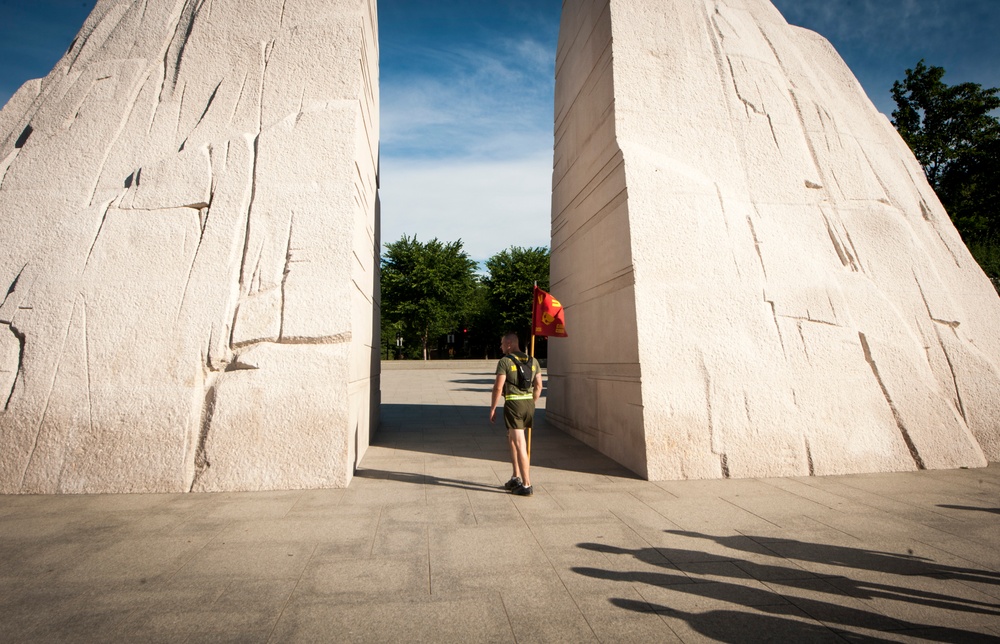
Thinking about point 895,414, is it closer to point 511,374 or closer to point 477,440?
point 511,374

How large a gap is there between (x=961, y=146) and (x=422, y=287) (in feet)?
98.4

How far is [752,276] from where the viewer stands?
6.50 m

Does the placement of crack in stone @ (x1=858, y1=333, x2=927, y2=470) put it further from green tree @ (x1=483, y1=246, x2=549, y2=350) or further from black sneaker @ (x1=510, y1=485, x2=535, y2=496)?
green tree @ (x1=483, y1=246, x2=549, y2=350)

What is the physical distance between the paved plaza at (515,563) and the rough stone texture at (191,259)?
23.3 inches

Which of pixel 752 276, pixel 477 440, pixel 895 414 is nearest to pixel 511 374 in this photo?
pixel 477 440

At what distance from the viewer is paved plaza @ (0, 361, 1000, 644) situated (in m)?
2.69

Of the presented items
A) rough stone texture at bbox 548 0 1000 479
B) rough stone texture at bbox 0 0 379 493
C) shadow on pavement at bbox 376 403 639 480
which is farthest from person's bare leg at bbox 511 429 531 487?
rough stone texture at bbox 0 0 379 493

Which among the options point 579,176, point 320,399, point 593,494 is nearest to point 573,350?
point 579,176

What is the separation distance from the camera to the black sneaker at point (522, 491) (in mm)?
5209

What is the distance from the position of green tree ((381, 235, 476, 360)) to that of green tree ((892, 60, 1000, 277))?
89.1 feet

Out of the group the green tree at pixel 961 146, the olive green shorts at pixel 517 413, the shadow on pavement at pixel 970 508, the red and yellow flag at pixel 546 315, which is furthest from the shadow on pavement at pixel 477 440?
the green tree at pixel 961 146

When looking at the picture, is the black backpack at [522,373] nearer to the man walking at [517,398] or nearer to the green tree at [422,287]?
the man walking at [517,398]

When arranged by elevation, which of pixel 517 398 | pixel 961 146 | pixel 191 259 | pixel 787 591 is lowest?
pixel 787 591

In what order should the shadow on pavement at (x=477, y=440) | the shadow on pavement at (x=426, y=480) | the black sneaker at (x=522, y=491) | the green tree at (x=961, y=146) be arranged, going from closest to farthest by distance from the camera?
the black sneaker at (x=522, y=491) < the shadow on pavement at (x=426, y=480) < the shadow on pavement at (x=477, y=440) < the green tree at (x=961, y=146)
